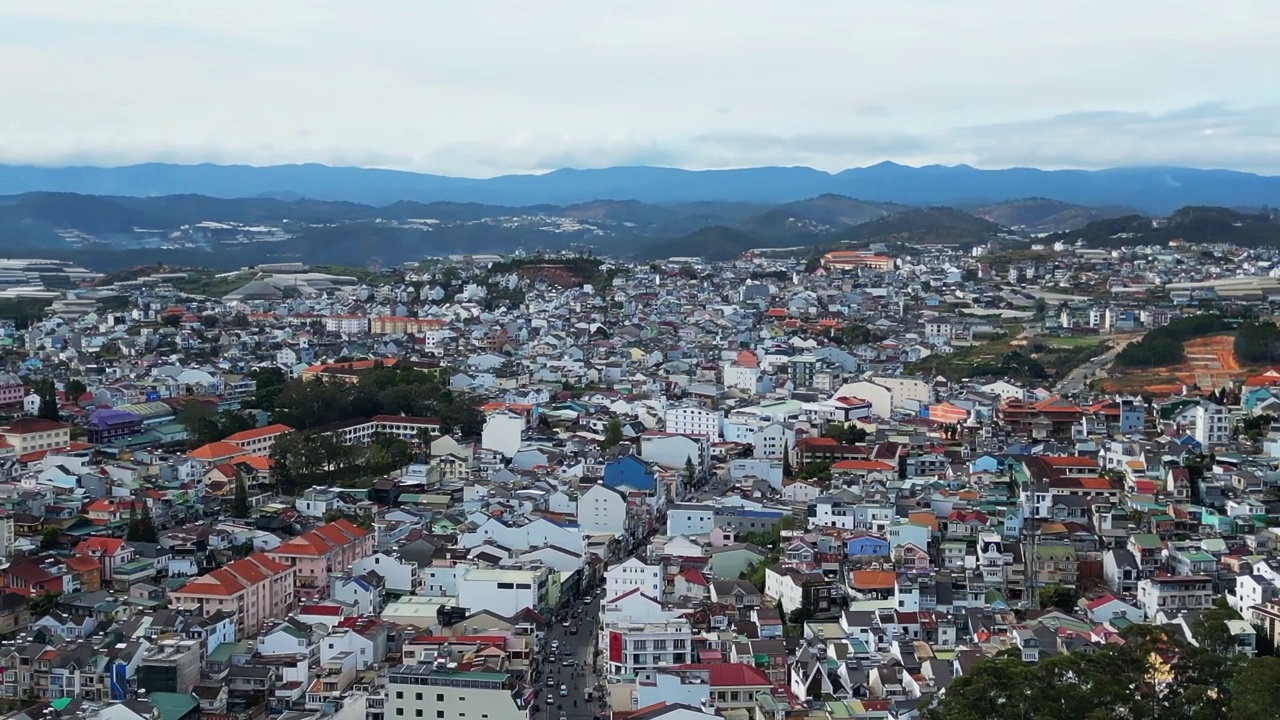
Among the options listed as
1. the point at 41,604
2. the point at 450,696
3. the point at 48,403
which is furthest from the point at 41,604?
the point at 48,403

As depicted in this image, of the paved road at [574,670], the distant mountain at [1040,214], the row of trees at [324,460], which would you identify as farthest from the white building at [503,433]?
the distant mountain at [1040,214]

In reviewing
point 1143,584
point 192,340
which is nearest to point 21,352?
point 192,340

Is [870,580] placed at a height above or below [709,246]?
above

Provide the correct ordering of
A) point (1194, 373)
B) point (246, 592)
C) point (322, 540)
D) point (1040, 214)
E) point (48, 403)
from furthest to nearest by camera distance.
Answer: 1. point (1040, 214)
2. point (1194, 373)
3. point (48, 403)
4. point (322, 540)
5. point (246, 592)

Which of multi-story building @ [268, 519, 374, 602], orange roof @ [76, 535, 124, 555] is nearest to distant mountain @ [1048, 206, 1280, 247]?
multi-story building @ [268, 519, 374, 602]

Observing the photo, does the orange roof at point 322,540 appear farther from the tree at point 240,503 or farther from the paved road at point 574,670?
the paved road at point 574,670

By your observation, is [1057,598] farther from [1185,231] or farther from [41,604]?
[1185,231]

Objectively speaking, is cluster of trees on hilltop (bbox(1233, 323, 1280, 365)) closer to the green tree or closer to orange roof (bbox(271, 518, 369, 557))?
orange roof (bbox(271, 518, 369, 557))
